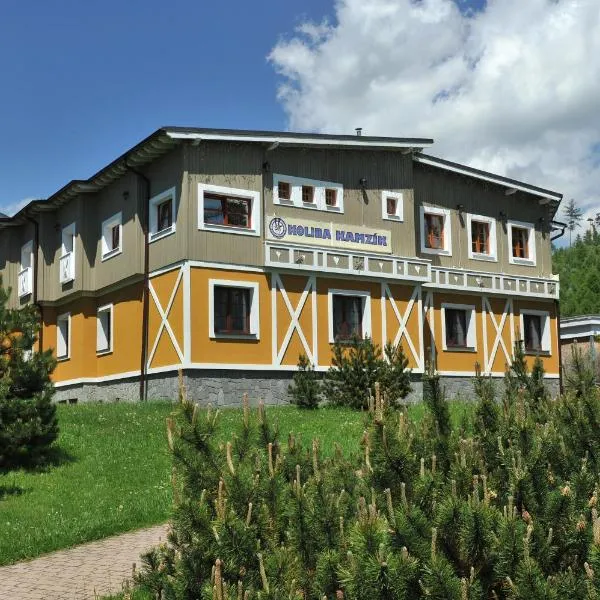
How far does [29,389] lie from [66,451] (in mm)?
1315

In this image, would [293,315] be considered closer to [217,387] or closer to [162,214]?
[217,387]

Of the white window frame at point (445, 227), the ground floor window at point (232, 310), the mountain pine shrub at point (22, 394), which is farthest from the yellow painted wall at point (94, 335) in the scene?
the mountain pine shrub at point (22, 394)

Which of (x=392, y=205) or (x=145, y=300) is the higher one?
(x=392, y=205)

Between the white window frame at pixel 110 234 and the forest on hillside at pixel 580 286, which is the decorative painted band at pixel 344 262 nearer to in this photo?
the white window frame at pixel 110 234

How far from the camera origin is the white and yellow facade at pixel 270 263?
2289 centimetres

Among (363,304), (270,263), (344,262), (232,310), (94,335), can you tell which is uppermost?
(344,262)

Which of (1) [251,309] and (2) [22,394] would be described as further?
(1) [251,309]

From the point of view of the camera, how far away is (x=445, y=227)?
94.5 ft

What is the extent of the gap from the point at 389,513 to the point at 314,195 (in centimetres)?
2160

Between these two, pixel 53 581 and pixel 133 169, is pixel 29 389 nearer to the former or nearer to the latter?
pixel 53 581

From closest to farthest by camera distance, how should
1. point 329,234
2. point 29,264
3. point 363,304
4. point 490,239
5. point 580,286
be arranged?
point 329,234 < point 363,304 < point 490,239 < point 29,264 < point 580,286

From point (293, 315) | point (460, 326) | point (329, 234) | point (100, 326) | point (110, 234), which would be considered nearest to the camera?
point (293, 315)

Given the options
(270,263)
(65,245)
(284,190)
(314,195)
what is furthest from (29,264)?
(314,195)

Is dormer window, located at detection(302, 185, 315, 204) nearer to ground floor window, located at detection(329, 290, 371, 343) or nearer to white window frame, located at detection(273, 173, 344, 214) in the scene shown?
white window frame, located at detection(273, 173, 344, 214)
